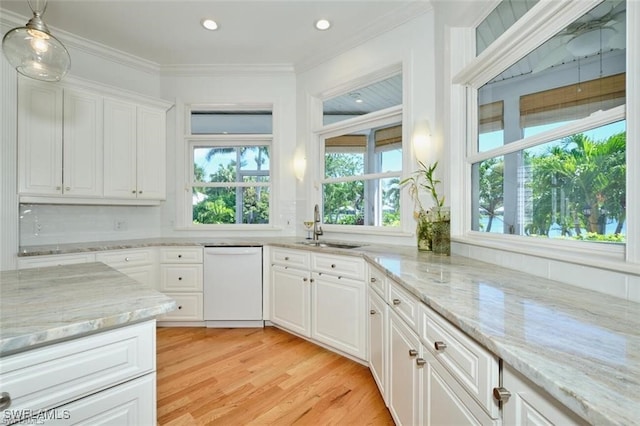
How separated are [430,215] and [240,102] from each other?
2614 millimetres

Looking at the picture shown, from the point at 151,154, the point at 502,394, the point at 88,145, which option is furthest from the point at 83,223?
the point at 502,394

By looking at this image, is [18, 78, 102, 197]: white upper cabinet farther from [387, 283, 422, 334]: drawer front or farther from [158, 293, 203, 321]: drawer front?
[387, 283, 422, 334]: drawer front

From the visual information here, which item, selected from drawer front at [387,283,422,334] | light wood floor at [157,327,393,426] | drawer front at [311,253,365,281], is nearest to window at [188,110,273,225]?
drawer front at [311,253,365,281]

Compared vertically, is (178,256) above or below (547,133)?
below

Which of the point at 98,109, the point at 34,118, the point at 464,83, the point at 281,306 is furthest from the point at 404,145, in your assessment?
the point at 34,118

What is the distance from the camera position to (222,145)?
3.69 m

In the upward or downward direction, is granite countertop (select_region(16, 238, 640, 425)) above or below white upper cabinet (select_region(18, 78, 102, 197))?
below

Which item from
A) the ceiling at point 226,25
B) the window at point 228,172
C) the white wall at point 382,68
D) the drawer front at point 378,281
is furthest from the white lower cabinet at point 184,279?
the ceiling at point 226,25

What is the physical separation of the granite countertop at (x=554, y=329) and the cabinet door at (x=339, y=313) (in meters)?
0.85

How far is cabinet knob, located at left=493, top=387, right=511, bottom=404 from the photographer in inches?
28.4

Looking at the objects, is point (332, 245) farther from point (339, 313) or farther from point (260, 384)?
point (260, 384)

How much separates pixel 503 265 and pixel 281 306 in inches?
78.0

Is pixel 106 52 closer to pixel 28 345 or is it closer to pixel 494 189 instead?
pixel 28 345

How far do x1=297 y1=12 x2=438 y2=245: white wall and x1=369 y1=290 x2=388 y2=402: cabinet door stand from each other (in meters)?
0.85
